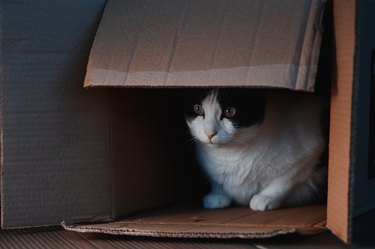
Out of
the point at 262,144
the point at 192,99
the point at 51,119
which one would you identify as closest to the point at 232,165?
the point at 262,144

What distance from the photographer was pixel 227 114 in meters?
1.31

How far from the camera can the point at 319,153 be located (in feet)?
4.62

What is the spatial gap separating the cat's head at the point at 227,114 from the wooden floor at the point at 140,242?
0.28 meters

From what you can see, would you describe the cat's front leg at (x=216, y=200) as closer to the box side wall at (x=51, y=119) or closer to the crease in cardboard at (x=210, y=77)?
the box side wall at (x=51, y=119)

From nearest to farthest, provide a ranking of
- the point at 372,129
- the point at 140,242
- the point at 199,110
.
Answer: the point at 140,242 → the point at 372,129 → the point at 199,110

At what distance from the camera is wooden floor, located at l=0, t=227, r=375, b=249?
1.11 metres

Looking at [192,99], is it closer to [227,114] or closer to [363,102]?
[227,114]

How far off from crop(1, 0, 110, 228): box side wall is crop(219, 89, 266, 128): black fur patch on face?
0.29 m

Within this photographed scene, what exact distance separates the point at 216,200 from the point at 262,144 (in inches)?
7.9

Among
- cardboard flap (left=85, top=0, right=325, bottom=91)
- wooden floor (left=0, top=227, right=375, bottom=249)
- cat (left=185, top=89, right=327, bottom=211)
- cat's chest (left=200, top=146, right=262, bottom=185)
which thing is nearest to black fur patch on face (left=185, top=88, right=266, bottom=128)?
cat (left=185, top=89, right=327, bottom=211)

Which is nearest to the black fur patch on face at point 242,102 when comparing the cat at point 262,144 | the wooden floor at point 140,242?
the cat at point 262,144

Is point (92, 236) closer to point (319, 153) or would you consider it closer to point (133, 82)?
point (133, 82)

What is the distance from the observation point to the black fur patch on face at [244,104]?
131cm

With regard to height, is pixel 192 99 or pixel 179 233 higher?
pixel 192 99
